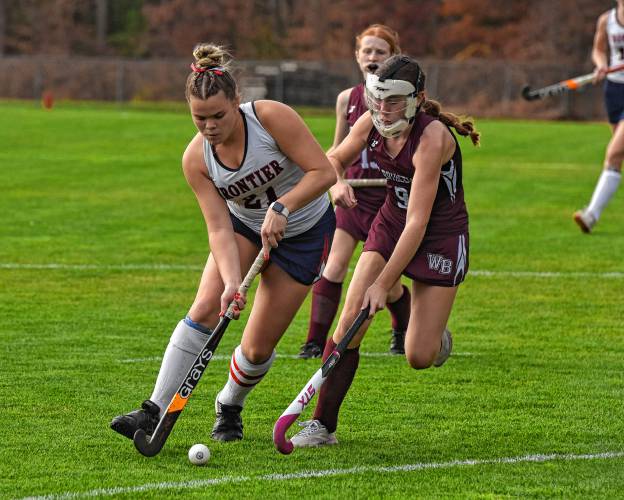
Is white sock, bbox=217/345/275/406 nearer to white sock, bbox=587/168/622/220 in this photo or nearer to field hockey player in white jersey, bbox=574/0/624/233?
field hockey player in white jersey, bbox=574/0/624/233

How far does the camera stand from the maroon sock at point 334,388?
226 inches

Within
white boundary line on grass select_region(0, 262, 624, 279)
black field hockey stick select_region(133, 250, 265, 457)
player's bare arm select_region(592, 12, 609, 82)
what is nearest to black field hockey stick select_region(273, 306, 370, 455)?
black field hockey stick select_region(133, 250, 265, 457)

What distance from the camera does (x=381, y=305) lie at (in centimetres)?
554

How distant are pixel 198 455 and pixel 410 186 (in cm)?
157

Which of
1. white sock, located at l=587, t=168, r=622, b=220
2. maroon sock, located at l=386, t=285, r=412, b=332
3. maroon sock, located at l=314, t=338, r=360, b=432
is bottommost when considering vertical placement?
white sock, located at l=587, t=168, r=622, b=220

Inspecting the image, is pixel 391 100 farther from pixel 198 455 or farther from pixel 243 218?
pixel 198 455

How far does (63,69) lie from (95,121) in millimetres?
18345

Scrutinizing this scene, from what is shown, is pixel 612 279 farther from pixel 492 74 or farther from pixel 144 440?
pixel 492 74

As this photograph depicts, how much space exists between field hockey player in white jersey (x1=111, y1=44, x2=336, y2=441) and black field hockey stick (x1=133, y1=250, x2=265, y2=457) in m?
0.06

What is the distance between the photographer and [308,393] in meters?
5.48

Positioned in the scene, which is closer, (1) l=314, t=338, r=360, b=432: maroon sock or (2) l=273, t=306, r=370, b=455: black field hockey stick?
(2) l=273, t=306, r=370, b=455: black field hockey stick

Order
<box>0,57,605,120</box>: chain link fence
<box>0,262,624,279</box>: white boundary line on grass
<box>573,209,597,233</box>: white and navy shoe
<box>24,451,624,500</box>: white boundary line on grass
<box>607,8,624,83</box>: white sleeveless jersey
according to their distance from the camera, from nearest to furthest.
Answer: <box>24,451,624,500</box>: white boundary line on grass
<box>0,262,624,279</box>: white boundary line on grass
<box>607,8,624,83</box>: white sleeveless jersey
<box>573,209,597,233</box>: white and navy shoe
<box>0,57,605,120</box>: chain link fence

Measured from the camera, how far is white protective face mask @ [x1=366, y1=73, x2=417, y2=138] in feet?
18.3

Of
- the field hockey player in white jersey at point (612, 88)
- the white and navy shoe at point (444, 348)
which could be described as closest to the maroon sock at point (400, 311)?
the white and navy shoe at point (444, 348)
